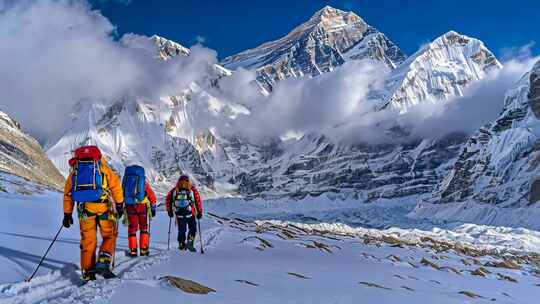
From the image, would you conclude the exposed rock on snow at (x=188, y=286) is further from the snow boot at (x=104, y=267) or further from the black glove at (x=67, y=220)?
the black glove at (x=67, y=220)

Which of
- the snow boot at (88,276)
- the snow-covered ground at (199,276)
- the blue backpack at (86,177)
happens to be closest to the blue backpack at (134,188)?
the snow-covered ground at (199,276)

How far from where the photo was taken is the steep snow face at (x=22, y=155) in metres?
121

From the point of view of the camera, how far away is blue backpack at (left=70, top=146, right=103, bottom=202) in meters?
12.1

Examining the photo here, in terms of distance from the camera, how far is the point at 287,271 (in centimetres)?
1556

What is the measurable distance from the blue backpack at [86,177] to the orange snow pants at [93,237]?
52 cm

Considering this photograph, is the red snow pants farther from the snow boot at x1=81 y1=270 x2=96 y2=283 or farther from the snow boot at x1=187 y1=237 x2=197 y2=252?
the snow boot at x1=81 y1=270 x2=96 y2=283

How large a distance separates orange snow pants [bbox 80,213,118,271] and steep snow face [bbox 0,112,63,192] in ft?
352

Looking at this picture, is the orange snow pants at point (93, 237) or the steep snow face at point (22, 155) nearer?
the orange snow pants at point (93, 237)

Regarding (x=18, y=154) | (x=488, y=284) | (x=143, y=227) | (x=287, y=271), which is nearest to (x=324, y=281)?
(x=287, y=271)

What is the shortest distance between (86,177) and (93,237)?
1307mm

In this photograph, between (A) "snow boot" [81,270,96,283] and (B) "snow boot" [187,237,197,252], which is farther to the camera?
(B) "snow boot" [187,237,197,252]

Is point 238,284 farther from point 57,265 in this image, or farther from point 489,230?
point 489,230

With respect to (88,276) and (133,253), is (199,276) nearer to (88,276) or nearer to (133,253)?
(88,276)

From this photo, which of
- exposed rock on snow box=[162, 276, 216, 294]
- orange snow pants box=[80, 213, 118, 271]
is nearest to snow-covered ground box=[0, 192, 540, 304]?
exposed rock on snow box=[162, 276, 216, 294]
